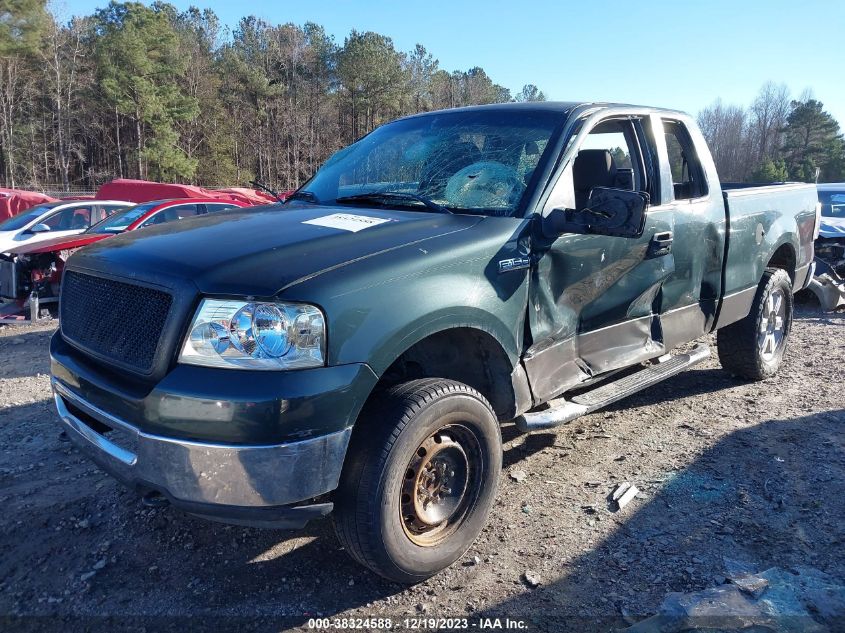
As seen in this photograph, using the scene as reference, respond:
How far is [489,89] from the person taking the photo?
75.0 m

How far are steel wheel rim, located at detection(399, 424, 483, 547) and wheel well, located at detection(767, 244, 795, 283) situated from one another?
4.05m

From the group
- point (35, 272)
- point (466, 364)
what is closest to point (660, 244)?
point (466, 364)

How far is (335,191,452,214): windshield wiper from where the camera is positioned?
3252mm

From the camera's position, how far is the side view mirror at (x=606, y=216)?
2926 mm

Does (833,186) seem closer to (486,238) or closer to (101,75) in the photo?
(486,238)

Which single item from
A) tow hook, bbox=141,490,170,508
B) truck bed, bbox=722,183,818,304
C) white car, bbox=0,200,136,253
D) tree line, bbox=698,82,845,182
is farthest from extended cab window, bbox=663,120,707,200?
tree line, bbox=698,82,845,182

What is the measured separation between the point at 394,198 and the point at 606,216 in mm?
1105

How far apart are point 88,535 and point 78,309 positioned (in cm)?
Answer: 114

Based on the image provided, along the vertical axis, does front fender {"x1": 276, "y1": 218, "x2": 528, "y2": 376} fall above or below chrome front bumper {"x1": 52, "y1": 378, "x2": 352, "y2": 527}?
above

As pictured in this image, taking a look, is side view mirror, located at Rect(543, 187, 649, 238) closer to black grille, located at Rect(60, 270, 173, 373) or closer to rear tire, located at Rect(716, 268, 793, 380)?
black grille, located at Rect(60, 270, 173, 373)

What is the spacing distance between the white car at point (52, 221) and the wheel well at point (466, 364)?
9.63 metres

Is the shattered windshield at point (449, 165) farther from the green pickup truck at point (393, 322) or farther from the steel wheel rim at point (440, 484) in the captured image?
the steel wheel rim at point (440, 484)

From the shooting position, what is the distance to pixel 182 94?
48.3 m

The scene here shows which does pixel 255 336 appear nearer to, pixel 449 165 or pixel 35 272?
Answer: pixel 449 165
